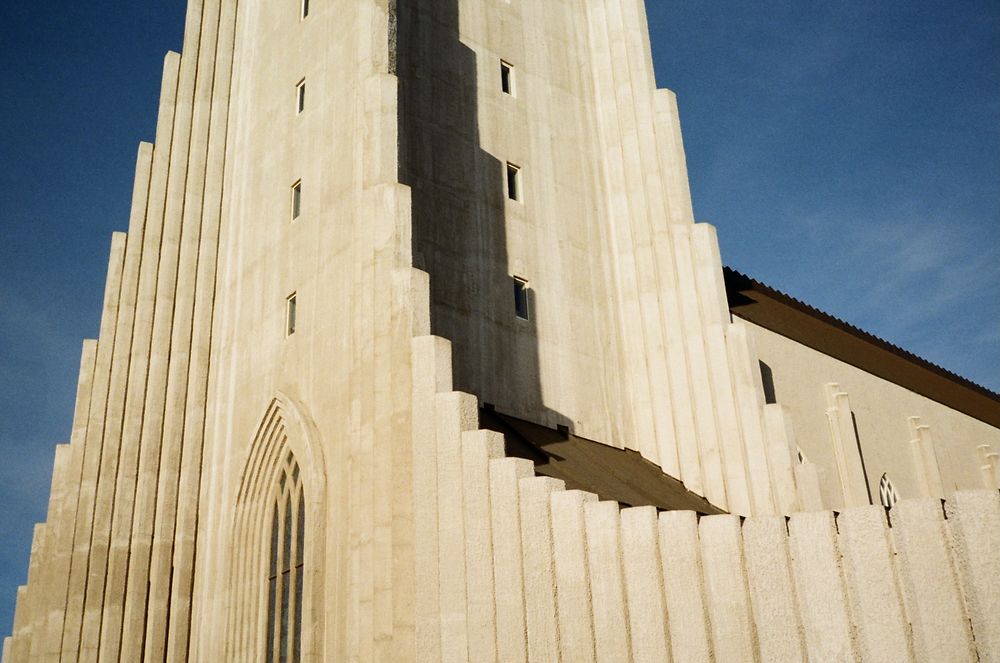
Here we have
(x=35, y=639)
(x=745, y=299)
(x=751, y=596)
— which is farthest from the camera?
(x=745, y=299)

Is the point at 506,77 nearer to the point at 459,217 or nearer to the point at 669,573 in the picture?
the point at 459,217

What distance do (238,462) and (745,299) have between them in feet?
50.8

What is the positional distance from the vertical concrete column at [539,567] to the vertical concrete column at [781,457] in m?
6.78

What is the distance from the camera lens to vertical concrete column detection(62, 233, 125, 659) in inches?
790

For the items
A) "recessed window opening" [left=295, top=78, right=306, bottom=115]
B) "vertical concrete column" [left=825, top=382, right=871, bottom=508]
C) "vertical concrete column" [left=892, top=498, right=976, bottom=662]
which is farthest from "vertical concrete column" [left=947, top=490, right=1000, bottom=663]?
"vertical concrete column" [left=825, top=382, right=871, bottom=508]

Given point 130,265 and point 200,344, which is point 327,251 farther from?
point 130,265

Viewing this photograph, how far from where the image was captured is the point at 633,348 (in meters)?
22.9

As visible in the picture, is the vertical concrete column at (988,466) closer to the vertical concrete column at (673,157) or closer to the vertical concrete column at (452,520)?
the vertical concrete column at (673,157)

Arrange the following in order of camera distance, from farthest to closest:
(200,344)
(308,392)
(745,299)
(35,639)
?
(745,299) < (200,344) < (35,639) < (308,392)

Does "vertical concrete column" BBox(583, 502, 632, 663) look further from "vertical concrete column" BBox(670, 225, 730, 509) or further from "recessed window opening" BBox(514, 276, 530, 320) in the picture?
"recessed window opening" BBox(514, 276, 530, 320)

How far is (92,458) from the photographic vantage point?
2150cm

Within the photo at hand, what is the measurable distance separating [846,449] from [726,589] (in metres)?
16.0

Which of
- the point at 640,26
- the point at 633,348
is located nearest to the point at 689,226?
the point at 633,348

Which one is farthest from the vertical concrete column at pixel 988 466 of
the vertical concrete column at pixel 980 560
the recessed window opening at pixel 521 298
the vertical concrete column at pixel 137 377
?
the vertical concrete column at pixel 137 377
